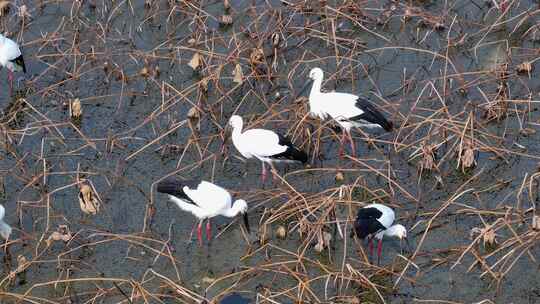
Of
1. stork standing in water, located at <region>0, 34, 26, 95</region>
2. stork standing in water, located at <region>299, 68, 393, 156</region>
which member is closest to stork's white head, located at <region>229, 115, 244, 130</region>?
stork standing in water, located at <region>299, 68, 393, 156</region>

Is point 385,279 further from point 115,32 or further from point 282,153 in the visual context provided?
point 115,32

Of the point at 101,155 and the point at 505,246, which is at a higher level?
the point at 505,246

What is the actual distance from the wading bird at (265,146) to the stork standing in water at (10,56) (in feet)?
8.96

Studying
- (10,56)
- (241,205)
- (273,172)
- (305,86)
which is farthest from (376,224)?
(10,56)

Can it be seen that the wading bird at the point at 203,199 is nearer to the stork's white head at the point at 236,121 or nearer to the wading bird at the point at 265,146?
the wading bird at the point at 265,146

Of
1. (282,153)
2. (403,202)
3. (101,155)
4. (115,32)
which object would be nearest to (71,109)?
(101,155)

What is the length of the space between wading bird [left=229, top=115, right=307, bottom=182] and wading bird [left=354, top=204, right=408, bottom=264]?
1.13m

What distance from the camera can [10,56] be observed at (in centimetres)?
1027

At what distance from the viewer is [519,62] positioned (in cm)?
1032

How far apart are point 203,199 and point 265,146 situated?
0.89 metres

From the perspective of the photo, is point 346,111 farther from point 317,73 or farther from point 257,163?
point 257,163

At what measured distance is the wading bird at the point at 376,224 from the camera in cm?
771

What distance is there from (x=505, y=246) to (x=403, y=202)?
1.13 meters

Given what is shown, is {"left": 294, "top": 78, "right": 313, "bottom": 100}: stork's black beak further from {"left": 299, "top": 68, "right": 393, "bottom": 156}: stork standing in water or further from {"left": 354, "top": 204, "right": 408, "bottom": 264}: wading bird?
{"left": 354, "top": 204, "right": 408, "bottom": 264}: wading bird
